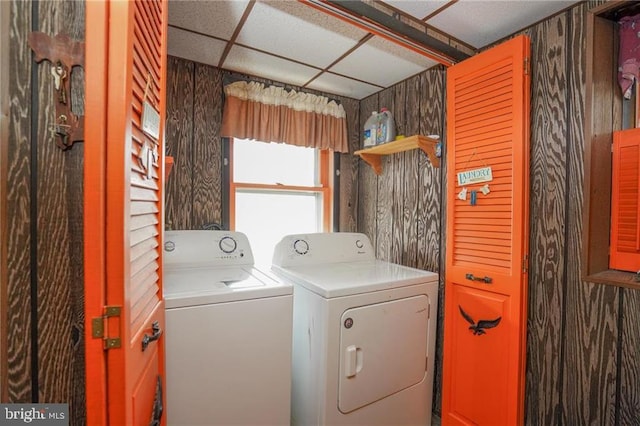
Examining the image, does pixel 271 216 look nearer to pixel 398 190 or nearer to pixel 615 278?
pixel 398 190

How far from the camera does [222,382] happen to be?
1.38 metres

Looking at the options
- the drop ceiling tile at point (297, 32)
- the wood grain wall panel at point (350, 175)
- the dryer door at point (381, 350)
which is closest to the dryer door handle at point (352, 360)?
the dryer door at point (381, 350)

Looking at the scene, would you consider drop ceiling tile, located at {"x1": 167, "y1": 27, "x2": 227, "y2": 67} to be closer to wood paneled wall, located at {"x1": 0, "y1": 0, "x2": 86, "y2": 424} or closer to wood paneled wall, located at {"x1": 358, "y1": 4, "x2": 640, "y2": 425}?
wood paneled wall, located at {"x1": 0, "y1": 0, "x2": 86, "y2": 424}

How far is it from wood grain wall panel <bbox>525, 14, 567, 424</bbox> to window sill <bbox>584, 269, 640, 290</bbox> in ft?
0.64

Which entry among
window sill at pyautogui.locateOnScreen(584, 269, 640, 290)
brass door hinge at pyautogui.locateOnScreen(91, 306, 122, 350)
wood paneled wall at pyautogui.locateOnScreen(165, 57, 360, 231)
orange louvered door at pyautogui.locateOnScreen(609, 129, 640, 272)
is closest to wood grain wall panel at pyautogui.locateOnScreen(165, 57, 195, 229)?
wood paneled wall at pyautogui.locateOnScreen(165, 57, 360, 231)

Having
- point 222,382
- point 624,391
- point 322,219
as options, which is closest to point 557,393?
point 624,391

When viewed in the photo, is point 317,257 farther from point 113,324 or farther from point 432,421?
point 113,324

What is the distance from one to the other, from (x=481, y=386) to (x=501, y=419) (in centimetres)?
17

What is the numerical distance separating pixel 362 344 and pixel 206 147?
1681mm

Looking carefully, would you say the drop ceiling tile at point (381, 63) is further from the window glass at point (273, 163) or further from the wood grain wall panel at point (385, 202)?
the window glass at point (273, 163)

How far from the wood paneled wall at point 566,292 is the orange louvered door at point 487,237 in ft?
0.31

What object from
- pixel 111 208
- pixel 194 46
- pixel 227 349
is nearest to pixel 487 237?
pixel 227 349

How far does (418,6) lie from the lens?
1527 millimetres

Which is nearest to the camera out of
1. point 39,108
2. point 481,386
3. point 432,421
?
point 39,108
